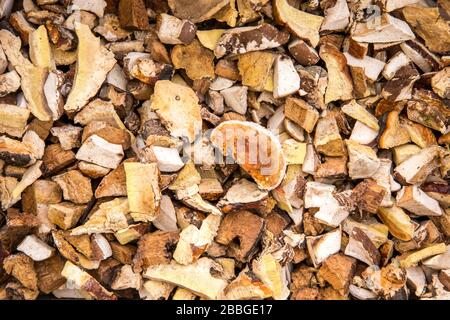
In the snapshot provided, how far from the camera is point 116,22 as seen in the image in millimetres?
1421

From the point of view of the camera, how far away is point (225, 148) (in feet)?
4.43

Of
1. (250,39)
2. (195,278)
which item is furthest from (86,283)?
(250,39)

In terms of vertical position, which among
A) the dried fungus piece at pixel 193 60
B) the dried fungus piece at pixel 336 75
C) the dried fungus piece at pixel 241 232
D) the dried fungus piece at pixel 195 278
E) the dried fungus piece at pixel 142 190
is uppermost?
the dried fungus piece at pixel 193 60

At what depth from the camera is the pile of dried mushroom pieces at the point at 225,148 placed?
52.1 inches

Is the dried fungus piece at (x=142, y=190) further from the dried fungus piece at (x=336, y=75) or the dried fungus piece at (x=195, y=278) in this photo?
the dried fungus piece at (x=336, y=75)

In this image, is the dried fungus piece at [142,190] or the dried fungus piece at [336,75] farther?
the dried fungus piece at [336,75]

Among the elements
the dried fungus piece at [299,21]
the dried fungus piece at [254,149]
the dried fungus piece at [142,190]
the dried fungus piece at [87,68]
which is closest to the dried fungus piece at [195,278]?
the dried fungus piece at [142,190]

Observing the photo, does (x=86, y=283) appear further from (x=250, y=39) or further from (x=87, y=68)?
(x=250, y=39)

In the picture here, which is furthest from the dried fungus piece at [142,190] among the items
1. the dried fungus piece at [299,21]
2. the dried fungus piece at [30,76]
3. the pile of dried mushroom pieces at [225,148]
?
the dried fungus piece at [299,21]

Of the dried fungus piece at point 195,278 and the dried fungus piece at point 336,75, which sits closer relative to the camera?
the dried fungus piece at point 195,278

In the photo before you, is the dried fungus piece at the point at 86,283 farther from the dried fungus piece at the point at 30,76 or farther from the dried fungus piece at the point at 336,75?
the dried fungus piece at the point at 336,75

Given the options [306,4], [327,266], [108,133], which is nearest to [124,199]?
[108,133]

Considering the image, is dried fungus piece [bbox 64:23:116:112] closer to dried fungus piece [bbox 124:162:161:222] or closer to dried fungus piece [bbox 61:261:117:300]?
dried fungus piece [bbox 124:162:161:222]

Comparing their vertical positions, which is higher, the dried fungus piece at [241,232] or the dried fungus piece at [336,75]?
the dried fungus piece at [336,75]
